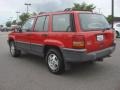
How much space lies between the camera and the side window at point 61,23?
6159 millimetres

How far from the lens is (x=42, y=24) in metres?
7.21

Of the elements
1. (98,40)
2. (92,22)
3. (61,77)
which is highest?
(92,22)

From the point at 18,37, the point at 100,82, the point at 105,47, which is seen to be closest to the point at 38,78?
the point at 100,82

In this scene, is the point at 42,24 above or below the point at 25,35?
above

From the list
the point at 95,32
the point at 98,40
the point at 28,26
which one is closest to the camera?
the point at 95,32

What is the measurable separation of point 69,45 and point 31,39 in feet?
7.27

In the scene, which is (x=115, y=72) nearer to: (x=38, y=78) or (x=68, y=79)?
(x=68, y=79)

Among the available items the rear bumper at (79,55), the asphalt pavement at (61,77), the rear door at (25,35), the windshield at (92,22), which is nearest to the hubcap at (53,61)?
the asphalt pavement at (61,77)

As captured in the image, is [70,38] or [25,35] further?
[25,35]

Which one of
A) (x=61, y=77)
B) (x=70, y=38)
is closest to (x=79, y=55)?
(x=70, y=38)

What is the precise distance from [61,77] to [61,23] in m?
1.54

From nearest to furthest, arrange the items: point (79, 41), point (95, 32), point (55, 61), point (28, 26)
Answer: point (79, 41) → point (95, 32) → point (55, 61) → point (28, 26)

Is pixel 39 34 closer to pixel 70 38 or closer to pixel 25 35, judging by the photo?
pixel 25 35

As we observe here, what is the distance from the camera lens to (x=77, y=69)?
716cm
